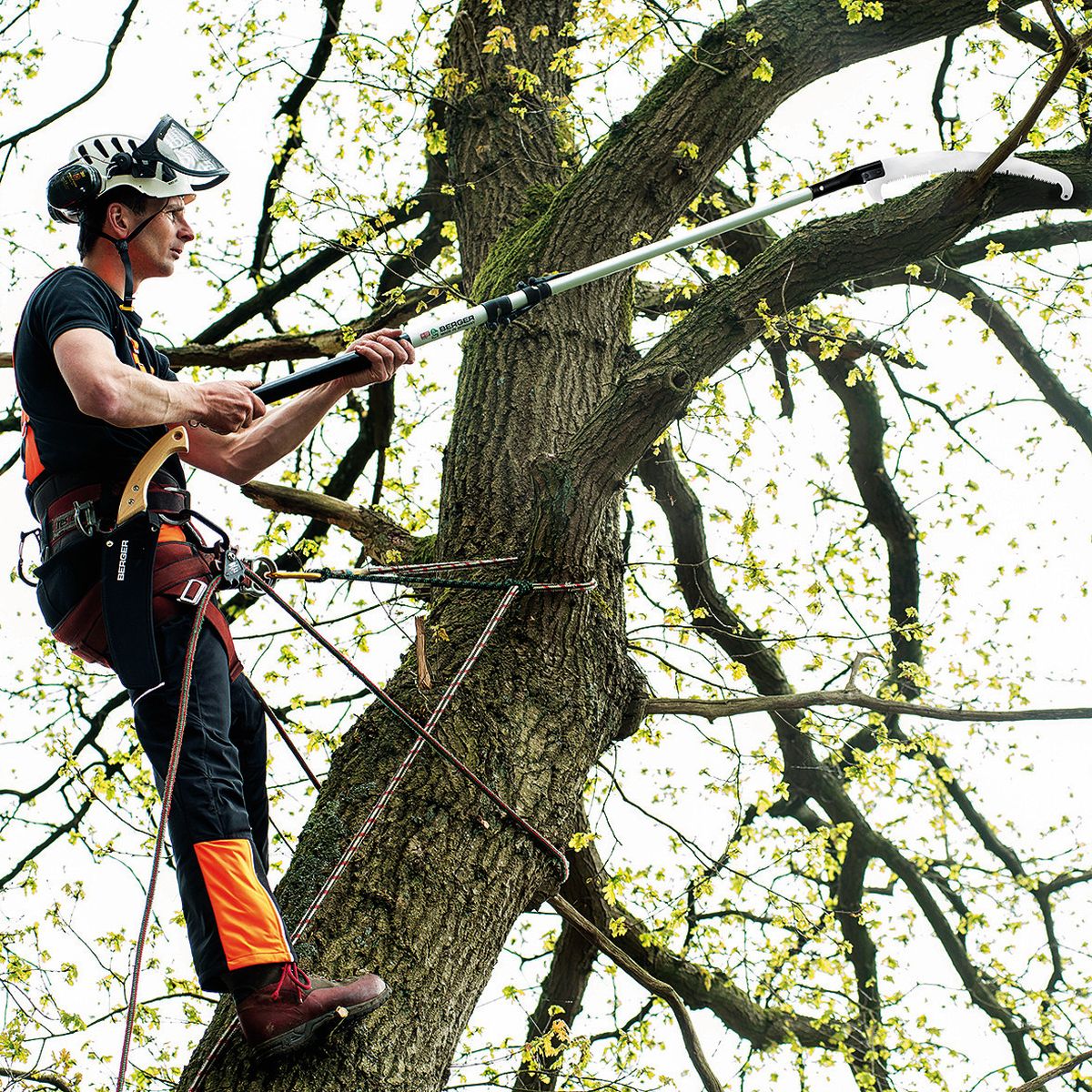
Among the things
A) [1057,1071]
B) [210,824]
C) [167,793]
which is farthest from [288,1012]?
[1057,1071]

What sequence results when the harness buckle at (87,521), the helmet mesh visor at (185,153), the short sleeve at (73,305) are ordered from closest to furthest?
the short sleeve at (73,305), the harness buckle at (87,521), the helmet mesh visor at (185,153)

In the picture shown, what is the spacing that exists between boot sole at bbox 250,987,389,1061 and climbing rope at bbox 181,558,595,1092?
12 cm

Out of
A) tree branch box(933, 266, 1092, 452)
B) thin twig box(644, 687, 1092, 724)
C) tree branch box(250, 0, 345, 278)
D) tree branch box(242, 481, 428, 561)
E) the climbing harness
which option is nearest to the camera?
the climbing harness

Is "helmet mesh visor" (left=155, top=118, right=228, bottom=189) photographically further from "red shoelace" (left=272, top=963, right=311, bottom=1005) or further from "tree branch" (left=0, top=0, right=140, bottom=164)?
"tree branch" (left=0, top=0, right=140, bottom=164)

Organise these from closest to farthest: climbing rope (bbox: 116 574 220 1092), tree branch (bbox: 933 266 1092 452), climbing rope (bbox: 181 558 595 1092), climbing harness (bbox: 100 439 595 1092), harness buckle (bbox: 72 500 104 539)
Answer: climbing rope (bbox: 116 574 220 1092) < climbing harness (bbox: 100 439 595 1092) < harness buckle (bbox: 72 500 104 539) < climbing rope (bbox: 181 558 595 1092) < tree branch (bbox: 933 266 1092 452)

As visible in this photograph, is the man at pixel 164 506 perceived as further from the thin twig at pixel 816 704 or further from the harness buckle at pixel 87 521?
the thin twig at pixel 816 704

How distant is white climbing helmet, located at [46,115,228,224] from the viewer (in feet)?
8.87

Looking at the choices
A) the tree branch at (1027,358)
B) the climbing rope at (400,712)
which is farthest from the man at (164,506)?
the tree branch at (1027,358)

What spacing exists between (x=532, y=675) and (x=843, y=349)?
3669 millimetres

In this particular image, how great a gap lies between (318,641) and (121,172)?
1.14m

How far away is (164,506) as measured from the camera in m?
2.58

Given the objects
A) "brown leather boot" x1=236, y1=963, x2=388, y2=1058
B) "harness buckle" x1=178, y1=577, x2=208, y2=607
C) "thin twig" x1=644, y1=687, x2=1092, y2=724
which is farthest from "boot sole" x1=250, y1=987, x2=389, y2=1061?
"thin twig" x1=644, y1=687, x2=1092, y2=724

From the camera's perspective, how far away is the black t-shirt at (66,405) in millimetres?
2500

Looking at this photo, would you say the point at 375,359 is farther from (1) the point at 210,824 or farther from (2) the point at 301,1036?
(2) the point at 301,1036
